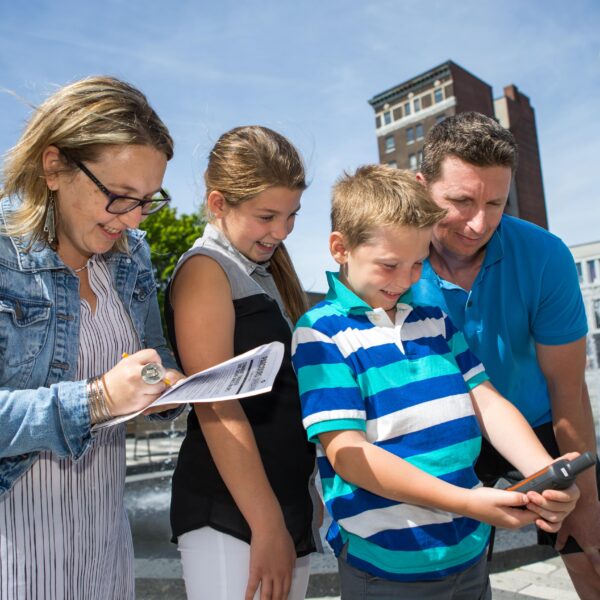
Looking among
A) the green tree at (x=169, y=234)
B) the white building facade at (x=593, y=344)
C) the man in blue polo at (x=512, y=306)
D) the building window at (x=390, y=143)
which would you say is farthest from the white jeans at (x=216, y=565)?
the building window at (x=390, y=143)

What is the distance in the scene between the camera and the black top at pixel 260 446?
1598 mm

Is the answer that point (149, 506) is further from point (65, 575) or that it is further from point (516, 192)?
point (516, 192)

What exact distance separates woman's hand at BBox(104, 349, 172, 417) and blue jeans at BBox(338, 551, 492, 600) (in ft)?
2.17

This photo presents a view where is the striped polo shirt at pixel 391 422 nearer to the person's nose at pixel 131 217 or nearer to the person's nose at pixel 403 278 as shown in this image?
the person's nose at pixel 403 278

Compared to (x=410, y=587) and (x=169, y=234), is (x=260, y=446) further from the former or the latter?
(x=169, y=234)

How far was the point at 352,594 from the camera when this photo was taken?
1547mm

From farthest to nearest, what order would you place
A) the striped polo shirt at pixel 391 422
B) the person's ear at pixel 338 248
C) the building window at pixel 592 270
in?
the building window at pixel 592 270, the person's ear at pixel 338 248, the striped polo shirt at pixel 391 422

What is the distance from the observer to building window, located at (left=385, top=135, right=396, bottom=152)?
1698 inches

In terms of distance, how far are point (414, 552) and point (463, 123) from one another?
1470 millimetres

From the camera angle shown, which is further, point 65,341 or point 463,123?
point 463,123

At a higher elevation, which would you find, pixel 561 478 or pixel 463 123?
pixel 463 123

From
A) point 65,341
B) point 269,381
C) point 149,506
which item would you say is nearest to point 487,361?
point 269,381

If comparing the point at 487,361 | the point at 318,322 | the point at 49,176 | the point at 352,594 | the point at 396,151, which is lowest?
the point at 352,594

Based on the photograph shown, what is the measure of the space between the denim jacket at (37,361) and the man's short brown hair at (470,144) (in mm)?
1301
